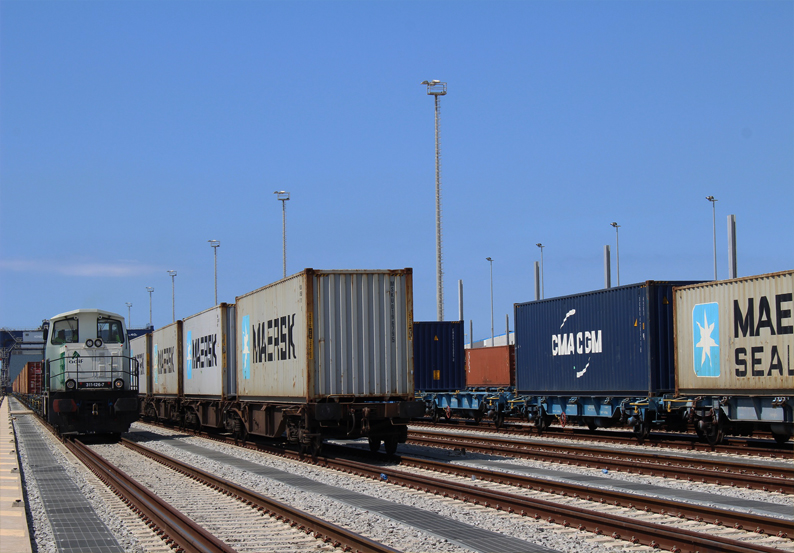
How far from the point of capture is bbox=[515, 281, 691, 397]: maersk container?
810 inches

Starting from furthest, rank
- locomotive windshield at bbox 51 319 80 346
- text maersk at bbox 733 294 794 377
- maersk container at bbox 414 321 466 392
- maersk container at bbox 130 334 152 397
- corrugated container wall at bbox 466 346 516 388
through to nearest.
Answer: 1. maersk container at bbox 130 334 152 397
2. corrugated container wall at bbox 466 346 516 388
3. maersk container at bbox 414 321 466 392
4. locomotive windshield at bbox 51 319 80 346
5. text maersk at bbox 733 294 794 377

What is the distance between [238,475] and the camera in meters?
15.4

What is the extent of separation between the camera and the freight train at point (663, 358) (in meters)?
17.4

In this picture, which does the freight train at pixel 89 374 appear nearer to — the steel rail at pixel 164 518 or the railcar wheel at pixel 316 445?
the steel rail at pixel 164 518

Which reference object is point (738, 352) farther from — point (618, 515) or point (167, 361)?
point (167, 361)

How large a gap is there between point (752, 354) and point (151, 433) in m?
19.9

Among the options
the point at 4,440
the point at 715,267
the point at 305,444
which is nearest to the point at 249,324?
the point at 305,444

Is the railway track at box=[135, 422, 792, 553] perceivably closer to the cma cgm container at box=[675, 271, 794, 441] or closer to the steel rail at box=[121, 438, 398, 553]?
the steel rail at box=[121, 438, 398, 553]

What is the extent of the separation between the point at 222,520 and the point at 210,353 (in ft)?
48.1

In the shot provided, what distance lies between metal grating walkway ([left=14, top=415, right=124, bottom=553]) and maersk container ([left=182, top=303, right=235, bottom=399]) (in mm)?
5235

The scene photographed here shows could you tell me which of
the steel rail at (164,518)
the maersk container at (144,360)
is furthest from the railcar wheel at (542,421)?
the maersk container at (144,360)

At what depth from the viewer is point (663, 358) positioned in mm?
20609

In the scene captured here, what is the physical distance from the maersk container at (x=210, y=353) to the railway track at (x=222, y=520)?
819 cm

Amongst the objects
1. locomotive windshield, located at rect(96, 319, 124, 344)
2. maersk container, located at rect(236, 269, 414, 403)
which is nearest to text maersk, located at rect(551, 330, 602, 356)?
maersk container, located at rect(236, 269, 414, 403)
